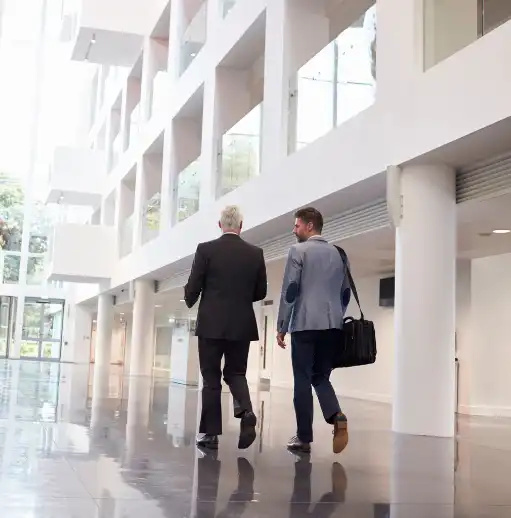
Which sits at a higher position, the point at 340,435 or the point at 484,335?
the point at 484,335

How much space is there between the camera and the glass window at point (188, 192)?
17.8m

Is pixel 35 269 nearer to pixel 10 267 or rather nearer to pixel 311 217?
pixel 10 267

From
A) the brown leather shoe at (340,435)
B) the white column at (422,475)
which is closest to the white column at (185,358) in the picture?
the white column at (422,475)

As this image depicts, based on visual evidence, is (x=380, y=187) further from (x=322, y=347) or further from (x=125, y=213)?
(x=125, y=213)

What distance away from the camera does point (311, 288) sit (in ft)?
19.4

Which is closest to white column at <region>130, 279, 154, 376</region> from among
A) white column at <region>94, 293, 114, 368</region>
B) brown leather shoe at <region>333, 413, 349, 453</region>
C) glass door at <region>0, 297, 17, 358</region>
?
white column at <region>94, 293, 114, 368</region>

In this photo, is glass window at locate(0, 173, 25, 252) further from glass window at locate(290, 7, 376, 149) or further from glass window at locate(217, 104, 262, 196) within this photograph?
glass window at locate(290, 7, 376, 149)

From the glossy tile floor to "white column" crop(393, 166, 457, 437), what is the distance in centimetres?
44

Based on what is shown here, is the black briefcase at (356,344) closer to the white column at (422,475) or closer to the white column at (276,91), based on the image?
the white column at (422,475)

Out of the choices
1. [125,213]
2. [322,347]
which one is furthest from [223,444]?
[125,213]

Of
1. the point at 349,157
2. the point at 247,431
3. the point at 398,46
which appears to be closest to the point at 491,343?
the point at 349,157

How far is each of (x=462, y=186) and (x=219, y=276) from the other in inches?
150

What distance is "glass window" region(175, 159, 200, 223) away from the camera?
17844 mm

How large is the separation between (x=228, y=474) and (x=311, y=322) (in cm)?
149
